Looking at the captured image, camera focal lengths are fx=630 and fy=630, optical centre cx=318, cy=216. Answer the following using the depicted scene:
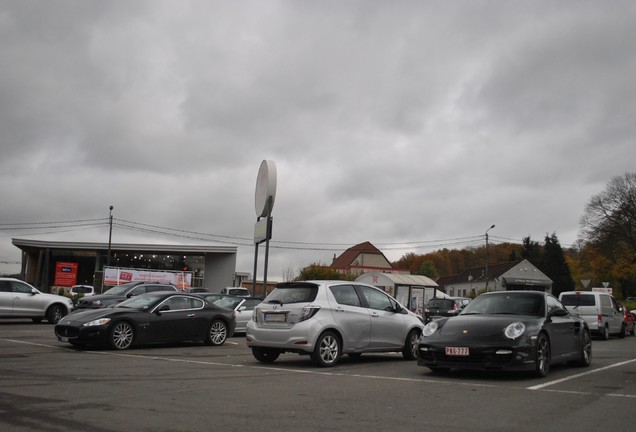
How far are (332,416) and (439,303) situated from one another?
81.7ft

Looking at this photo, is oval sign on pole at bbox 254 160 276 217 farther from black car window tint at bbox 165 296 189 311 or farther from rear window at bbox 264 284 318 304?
rear window at bbox 264 284 318 304

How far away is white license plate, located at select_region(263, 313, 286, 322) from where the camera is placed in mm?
11469

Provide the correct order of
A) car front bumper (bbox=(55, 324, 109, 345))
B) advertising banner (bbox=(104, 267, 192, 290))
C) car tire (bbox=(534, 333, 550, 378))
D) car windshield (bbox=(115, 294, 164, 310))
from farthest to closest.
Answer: advertising banner (bbox=(104, 267, 192, 290)), car windshield (bbox=(115, 294, 164, 310)), car front bumper (bbox=(55, 324, 109, 345)), car tire (bbox=(534, 333, 550, 378))

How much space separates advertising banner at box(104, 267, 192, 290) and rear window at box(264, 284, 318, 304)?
121 feet

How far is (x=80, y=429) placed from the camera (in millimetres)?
5680

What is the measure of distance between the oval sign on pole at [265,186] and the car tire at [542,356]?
20.1 m

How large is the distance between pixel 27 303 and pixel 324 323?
14.5 meters

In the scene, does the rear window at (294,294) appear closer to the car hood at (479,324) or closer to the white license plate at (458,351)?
the car hood at (479,324)

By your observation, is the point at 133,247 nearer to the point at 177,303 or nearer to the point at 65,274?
the point at 65,274

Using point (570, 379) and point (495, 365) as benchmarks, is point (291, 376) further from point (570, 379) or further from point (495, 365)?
point (570, 379)

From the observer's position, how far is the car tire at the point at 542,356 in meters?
9.70

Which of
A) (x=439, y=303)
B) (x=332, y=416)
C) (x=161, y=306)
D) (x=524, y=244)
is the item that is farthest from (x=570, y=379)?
(x=524, y=244)

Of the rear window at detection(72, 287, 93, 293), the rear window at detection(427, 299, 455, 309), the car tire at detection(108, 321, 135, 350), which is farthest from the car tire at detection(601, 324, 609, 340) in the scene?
the rear window at detection(72, 287, 93, 293)

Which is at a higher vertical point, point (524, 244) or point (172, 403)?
point (524, 244)
